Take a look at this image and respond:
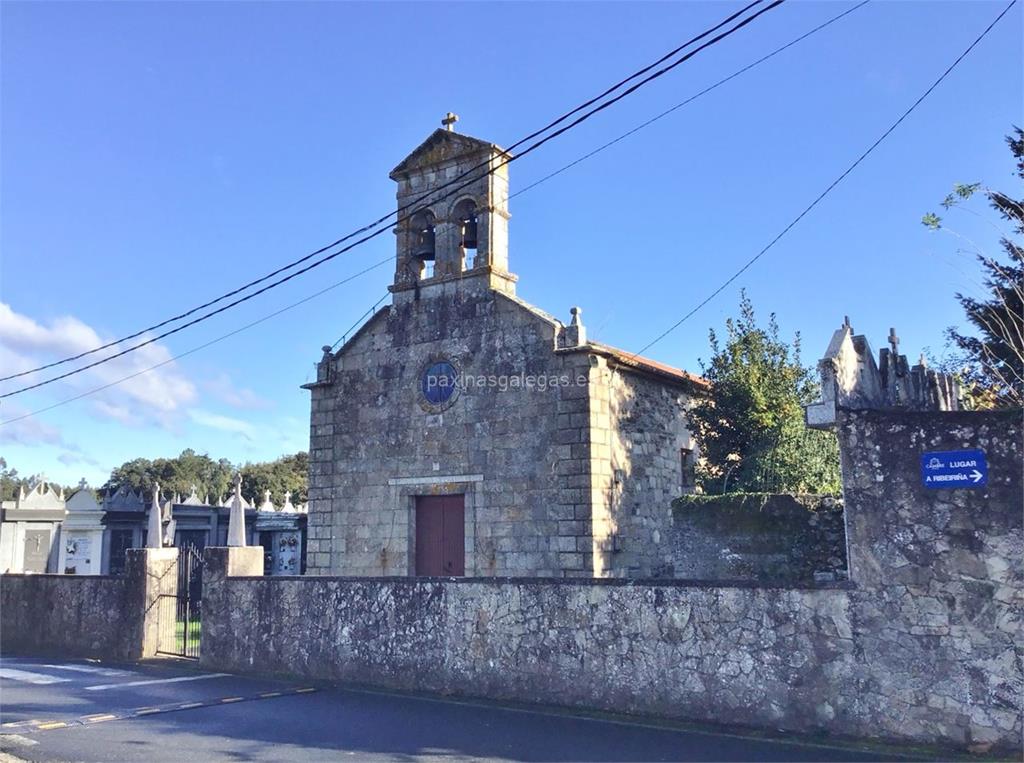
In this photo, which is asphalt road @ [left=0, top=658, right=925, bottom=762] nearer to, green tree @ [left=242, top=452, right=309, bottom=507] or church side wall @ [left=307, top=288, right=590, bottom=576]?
church side wall @ [left=307, top=288, right=590, bottom=576]

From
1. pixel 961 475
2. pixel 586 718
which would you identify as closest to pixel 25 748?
pixel 586 718

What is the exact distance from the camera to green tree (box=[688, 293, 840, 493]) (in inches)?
620

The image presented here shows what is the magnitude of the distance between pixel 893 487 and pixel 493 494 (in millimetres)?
8643

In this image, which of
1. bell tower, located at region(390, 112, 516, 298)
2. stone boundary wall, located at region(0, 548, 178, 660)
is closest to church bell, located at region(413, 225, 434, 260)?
bell tower, located at region(390, 112, 516, 298)

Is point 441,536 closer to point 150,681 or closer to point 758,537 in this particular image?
point 150,681

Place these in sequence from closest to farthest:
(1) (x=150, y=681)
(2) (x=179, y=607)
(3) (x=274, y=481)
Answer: (1) (x=150, y=681), (2) (x=179, y=607), (3) (x=274, y=481)

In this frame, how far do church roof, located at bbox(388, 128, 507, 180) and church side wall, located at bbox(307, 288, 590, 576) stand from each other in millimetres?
2744

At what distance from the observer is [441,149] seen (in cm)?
1716

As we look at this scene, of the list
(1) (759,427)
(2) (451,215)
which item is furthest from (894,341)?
(2) (451,215)

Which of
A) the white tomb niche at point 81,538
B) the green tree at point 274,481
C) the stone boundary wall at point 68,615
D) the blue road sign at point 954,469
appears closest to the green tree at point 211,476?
the green tree at point 274,481

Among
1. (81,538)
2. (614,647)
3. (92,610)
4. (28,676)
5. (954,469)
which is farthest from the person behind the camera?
(81,538)

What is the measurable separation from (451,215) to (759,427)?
7592mm

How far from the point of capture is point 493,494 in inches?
609

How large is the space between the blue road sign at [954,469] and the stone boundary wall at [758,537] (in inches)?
172
